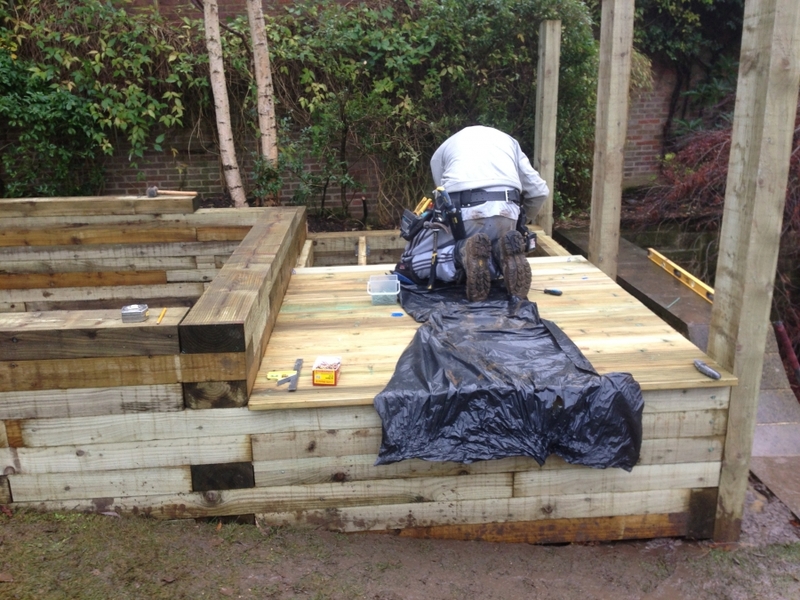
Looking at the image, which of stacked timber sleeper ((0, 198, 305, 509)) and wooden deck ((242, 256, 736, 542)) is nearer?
stacked timber sleeper ((0, 198, 305, 509))

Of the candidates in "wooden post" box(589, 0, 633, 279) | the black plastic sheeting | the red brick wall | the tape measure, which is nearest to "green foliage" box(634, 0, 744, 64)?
the red brick wall

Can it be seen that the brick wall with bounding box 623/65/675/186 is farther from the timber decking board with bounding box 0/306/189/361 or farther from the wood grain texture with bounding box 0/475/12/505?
the wood grain texture with bounding box 0/475/12/505

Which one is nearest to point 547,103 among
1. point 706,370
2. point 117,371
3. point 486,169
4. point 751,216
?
point 486,169

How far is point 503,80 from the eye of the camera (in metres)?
6.66

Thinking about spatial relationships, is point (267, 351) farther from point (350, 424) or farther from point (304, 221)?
point (304, 221)

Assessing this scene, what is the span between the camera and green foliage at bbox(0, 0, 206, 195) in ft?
21.1

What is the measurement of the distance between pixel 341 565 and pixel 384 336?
45.3 inches

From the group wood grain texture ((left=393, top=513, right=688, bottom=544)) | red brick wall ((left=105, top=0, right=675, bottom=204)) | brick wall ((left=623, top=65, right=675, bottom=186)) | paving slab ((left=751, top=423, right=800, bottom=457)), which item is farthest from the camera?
brick wall ((left=623, top=65, right=675, bottom=186))

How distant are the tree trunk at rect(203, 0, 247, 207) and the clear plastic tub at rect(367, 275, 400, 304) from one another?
104 inches

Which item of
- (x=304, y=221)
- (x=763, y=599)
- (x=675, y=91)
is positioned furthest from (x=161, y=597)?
(x=675, y=91)

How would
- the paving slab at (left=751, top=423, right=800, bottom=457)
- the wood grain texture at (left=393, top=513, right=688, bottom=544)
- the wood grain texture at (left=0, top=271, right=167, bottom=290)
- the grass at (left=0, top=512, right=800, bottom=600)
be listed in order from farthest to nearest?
1. the wood grain texture at (left=0, top=271, right=167, bottom=290)
2. the paving slab at (left=751, top=423, right=800, bottom=457)
3. the wood grain texture at (left=393, top=513, right=688, bottom=544)
4. the grass at (left=0, top=512, right=800, bottom=600)

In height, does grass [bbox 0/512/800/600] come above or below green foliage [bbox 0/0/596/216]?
below

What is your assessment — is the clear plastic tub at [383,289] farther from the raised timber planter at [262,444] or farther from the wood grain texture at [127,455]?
the wood grain texture at [127,455]

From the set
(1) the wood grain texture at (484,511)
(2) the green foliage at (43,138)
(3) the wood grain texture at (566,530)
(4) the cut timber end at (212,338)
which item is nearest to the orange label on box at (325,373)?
(4) the cut timber end at (212,338)
